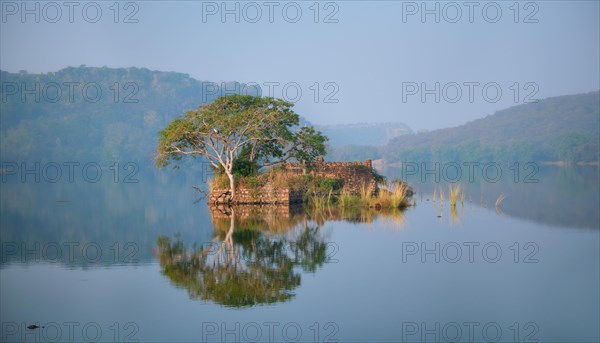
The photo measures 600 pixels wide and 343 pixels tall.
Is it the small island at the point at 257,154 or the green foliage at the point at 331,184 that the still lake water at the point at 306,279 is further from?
the green foliage at the point at 331,184

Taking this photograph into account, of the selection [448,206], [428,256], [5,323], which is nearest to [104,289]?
[5,323]

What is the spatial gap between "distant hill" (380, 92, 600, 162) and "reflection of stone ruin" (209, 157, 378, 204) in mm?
90341

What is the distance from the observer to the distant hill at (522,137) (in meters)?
124

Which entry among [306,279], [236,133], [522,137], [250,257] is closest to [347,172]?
[236,133]

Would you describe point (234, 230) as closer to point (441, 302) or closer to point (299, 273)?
point (299, 273)

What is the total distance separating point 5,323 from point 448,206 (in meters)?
21.1

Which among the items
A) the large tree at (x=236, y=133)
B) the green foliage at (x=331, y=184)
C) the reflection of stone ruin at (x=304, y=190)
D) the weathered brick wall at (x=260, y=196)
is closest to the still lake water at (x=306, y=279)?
the weathered brick wall at (x=260, y=196)

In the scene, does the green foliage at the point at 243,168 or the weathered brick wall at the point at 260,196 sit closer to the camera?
the weathered brick wall at the point at 260,196

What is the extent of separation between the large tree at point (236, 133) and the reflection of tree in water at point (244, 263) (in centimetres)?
796

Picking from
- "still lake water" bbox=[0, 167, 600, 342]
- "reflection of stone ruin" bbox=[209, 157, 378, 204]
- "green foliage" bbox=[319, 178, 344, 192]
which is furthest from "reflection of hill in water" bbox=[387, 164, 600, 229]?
"green foliage" bbox=[319, 178, 344, 192]

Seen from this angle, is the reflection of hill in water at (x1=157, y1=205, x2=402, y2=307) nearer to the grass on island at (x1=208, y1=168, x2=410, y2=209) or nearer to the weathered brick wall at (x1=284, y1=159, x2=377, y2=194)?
the grass on island at (x1=208, y1=168, x2=410, y2=209)

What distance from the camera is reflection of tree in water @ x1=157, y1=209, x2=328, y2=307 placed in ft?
43.5

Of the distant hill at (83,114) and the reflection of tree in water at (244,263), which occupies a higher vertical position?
the distant hill at (83,114)

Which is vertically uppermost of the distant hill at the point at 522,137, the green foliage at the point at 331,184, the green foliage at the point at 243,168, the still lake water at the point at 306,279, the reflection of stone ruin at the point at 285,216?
the distant hill at the point at 522,137
